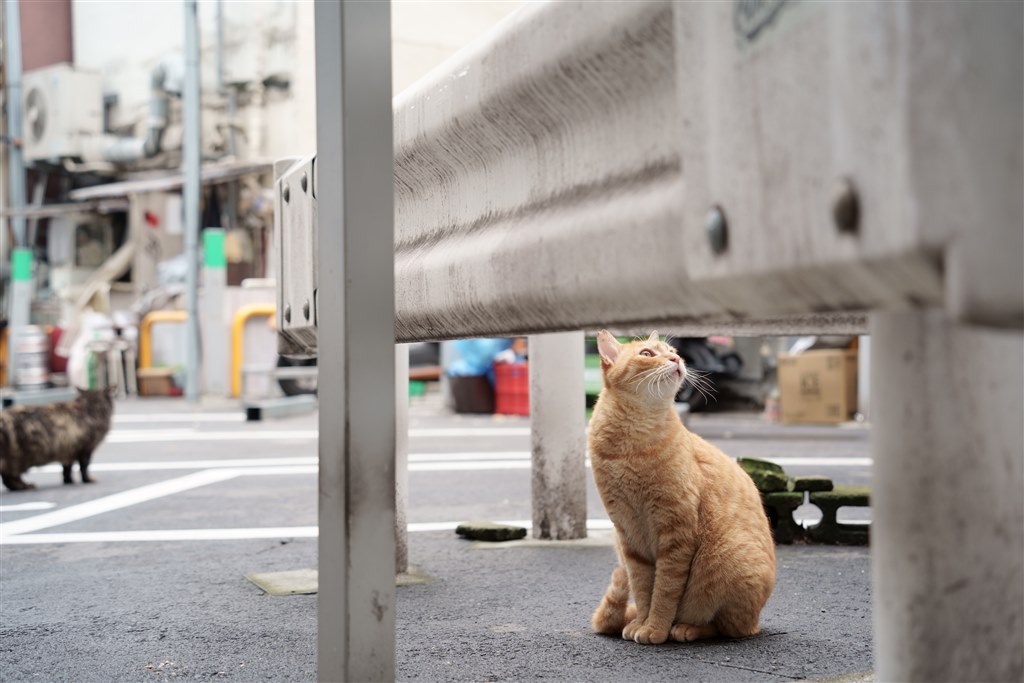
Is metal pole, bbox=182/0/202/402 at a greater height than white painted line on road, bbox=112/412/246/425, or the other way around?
metal pole, bbox=182/0/202/402

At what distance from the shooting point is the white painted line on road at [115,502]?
5.69 meters

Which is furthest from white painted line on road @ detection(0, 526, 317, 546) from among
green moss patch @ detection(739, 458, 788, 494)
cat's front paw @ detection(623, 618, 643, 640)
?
cat's front paw @ detection(623, 618, 643, 640)

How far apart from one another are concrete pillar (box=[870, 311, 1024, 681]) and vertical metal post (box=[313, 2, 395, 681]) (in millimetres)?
703

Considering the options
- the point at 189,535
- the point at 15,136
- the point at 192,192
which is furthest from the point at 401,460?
the point at 15,136

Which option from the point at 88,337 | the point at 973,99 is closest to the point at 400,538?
the point at 973,99

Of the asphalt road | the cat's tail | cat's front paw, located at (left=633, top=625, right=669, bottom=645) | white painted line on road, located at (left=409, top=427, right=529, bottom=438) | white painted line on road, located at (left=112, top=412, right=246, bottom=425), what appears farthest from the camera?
white painted line on road, located at (left=112, top=412, right=246, bottom=425)

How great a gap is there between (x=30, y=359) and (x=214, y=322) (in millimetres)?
4611

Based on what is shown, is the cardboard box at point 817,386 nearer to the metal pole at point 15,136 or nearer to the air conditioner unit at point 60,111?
the air conditioner unit at point 60,111

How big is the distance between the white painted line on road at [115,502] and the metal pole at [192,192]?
11.1m

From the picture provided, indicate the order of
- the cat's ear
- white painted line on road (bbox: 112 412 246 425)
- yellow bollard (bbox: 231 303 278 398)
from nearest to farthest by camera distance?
the cat's ear, white painted line on road (bbox: 112 412 246 425), yellow bollard (bbox: 231 303 278 398)

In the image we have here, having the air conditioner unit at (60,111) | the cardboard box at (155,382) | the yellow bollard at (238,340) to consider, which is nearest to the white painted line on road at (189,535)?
the yellow bollard at (238,340)

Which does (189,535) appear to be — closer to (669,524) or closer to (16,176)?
(669,524)

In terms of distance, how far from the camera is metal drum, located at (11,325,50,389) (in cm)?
2100

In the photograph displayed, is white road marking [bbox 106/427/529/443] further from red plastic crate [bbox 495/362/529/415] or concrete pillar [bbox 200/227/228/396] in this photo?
concrete pillar [bbox 200/227/228/396]
